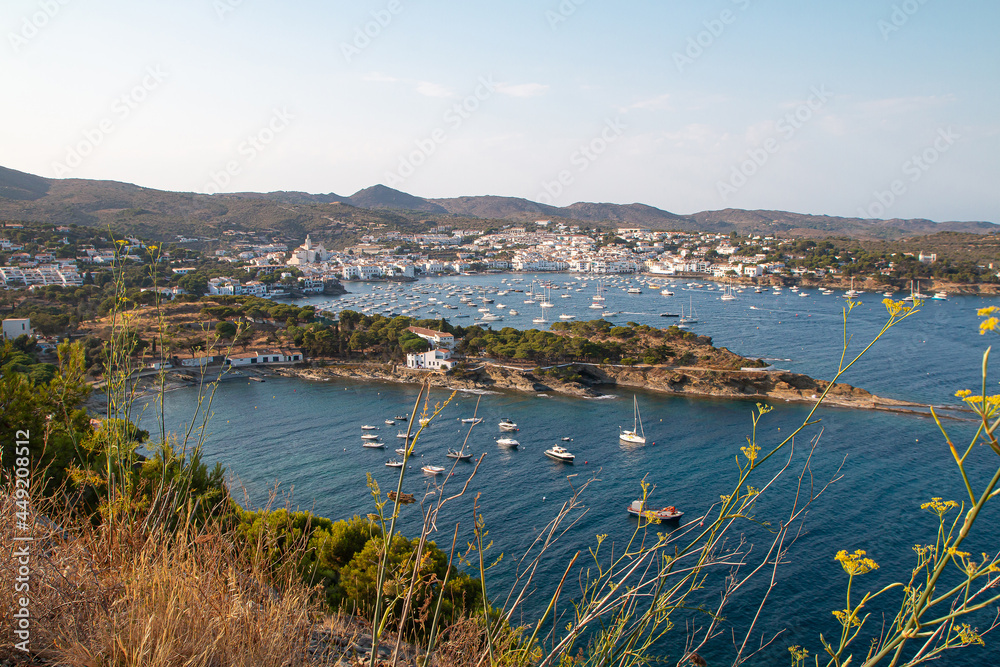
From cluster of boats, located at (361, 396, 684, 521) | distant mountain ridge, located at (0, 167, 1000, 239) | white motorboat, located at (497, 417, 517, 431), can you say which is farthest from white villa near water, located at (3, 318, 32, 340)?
white motorboat, located at (497, 417, 517, 431)

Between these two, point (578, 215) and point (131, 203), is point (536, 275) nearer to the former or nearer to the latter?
point (131, 203)

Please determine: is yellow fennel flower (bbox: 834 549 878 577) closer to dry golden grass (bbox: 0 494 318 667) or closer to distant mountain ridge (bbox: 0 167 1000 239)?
dry golden grass (bbox: 0 494 318 667)

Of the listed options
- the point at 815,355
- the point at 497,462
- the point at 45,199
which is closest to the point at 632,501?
the point at 497,462

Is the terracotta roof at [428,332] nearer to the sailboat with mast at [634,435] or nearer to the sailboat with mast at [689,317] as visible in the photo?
the sailboat with mast at [634,435]

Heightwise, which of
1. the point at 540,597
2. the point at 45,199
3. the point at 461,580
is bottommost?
the point at 540,597

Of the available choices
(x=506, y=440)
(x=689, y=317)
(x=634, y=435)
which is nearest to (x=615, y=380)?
(x=634, y=435)
